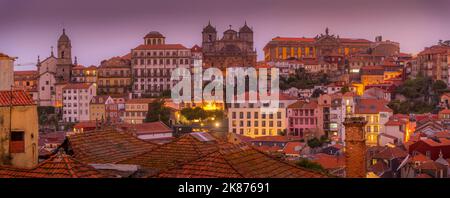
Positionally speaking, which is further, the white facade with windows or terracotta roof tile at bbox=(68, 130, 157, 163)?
the white facade with windows

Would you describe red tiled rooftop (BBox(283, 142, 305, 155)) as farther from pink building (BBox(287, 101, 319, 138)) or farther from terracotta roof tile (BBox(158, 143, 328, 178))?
terracotta roof tile (BBox(158, 143, 328, 178))

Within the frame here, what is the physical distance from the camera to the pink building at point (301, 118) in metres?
21.9

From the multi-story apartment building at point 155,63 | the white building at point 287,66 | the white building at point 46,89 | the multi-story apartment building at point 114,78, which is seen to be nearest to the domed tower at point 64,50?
the white building at point 46,89

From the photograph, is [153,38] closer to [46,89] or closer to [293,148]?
[46,89]

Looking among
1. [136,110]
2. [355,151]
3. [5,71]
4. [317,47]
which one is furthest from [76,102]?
[355,151]

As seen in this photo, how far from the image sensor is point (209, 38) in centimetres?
3353

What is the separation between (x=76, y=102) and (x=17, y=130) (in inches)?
967

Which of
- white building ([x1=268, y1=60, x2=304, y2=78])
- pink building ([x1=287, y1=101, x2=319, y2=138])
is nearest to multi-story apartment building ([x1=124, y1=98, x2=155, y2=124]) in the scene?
pink building ([x1=287, y1=101, x2=319, y2=138])

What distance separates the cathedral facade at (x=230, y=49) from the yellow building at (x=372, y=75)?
16.9 feet

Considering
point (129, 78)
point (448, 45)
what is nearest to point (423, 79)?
point (448, 45)

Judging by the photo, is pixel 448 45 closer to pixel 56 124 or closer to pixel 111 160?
pixel 56 124

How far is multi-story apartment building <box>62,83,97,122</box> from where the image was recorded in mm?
28203

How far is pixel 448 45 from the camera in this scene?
2980cm

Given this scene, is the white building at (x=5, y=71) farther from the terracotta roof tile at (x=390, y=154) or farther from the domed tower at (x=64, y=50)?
the domed tower at (x=64, y=50)
